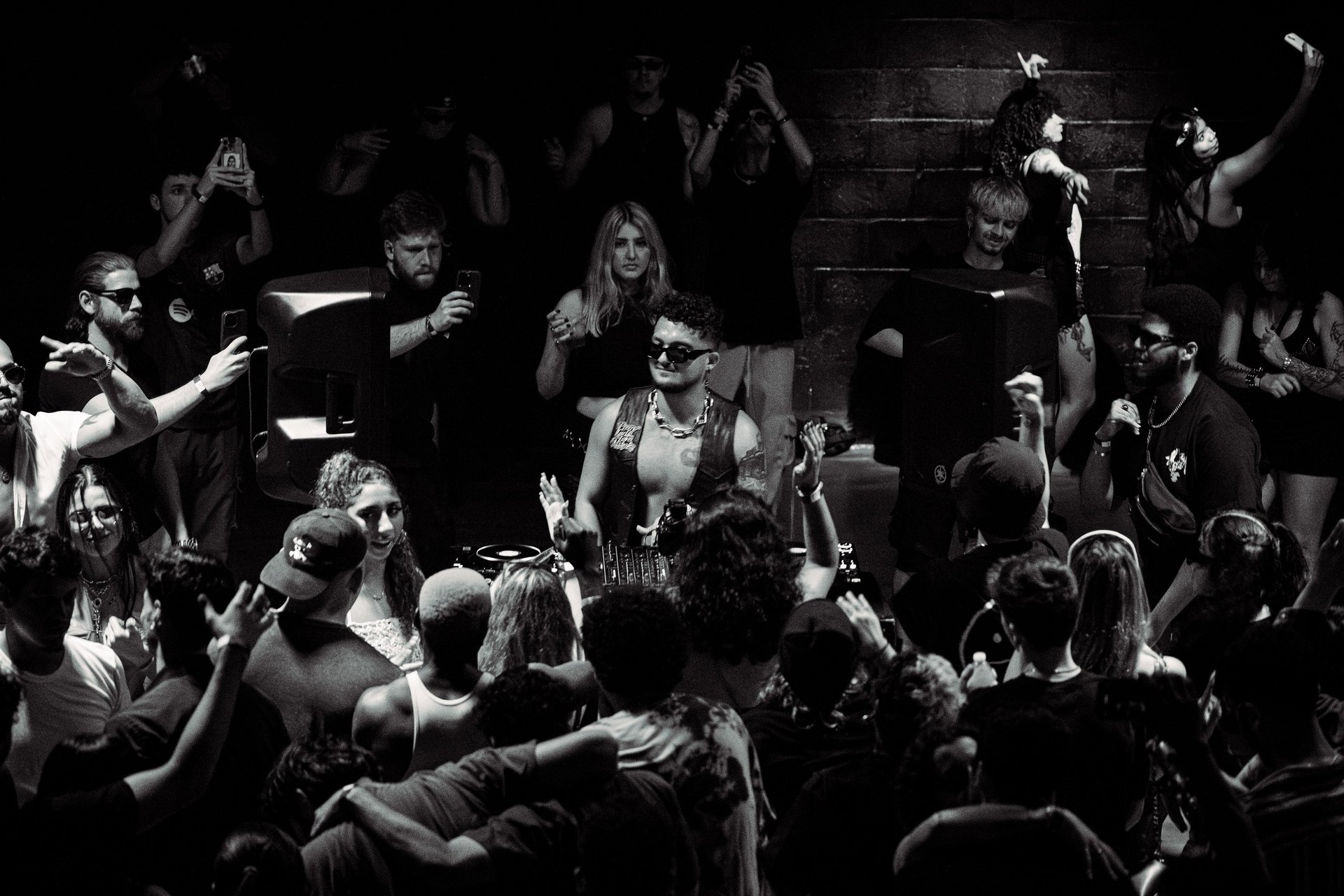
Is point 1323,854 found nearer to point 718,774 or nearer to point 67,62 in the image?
point 718,774

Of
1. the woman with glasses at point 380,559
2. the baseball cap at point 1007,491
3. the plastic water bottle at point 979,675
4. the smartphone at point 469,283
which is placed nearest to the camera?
the plastic water bottle at point 979,675

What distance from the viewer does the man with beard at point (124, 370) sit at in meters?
5.05

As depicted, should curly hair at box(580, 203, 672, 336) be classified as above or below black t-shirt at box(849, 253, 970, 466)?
above

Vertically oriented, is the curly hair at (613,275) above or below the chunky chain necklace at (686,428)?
above

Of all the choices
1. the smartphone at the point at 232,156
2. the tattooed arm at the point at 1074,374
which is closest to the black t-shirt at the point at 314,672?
the smartphone at the point at 232,156

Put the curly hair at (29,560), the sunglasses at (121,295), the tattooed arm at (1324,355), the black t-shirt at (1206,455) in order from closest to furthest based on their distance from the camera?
the curly hair at (29,560) → the black t-shirt at (1206,455) → the sunglasses at (121,295) → the tattooed arm at (1324,355)

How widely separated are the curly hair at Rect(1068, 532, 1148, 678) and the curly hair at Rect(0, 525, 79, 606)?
1.97m

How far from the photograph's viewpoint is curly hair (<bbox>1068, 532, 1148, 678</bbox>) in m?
3.19

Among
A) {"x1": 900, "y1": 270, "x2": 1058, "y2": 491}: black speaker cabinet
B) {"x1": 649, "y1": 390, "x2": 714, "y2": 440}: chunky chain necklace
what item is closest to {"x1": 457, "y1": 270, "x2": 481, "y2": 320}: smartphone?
{"x1": 649, "y1": 390, "x2": 714, "y2": 440}: chunky chain necklace

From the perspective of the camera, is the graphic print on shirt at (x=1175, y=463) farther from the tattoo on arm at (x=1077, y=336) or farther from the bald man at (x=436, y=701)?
the bald man at (x=436, y=701)

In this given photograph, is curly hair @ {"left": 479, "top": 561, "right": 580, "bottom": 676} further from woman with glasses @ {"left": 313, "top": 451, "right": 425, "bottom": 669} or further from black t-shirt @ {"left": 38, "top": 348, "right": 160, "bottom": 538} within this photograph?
black t-shirt @ {"left": 38, "top": 348, "right": 160, "bottom": 538}

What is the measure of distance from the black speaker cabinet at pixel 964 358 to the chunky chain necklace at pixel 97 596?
2.64 metres

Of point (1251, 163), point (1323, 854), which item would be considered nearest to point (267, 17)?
point (1251, 163)

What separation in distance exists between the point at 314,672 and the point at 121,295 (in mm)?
2650
